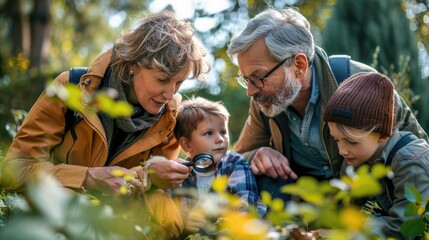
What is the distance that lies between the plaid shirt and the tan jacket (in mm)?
375

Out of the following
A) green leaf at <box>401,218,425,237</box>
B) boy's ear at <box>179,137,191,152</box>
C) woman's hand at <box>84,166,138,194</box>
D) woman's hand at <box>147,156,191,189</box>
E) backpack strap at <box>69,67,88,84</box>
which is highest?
green leaf at <box>401,218,425,237</box>

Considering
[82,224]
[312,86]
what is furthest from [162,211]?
[82,224]

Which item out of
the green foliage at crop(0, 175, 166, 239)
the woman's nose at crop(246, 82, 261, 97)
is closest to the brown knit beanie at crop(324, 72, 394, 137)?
the woman's nose at crop(246, 82, 261, 97)

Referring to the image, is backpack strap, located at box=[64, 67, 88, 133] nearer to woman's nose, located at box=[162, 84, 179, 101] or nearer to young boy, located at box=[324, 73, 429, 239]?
woman's nose, located at box=[162, 84, 179, 101]

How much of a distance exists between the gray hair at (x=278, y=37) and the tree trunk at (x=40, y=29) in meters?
12.0

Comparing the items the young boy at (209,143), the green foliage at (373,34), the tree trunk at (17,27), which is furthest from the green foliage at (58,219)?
the tree trunk at (17,27)

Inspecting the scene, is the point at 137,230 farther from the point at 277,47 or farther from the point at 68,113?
the point at 277,47

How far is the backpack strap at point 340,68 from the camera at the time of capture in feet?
11.3

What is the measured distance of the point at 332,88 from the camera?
11.3 ft

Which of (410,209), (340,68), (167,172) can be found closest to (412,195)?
(410,209)

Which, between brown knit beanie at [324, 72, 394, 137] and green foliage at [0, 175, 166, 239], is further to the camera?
brown knit beanie at [324, 72, 394, 137]

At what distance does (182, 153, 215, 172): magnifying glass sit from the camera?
3245 millimetres

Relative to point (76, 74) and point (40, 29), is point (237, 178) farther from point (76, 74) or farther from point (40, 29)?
point (40, 29)

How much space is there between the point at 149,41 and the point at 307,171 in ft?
3.88
